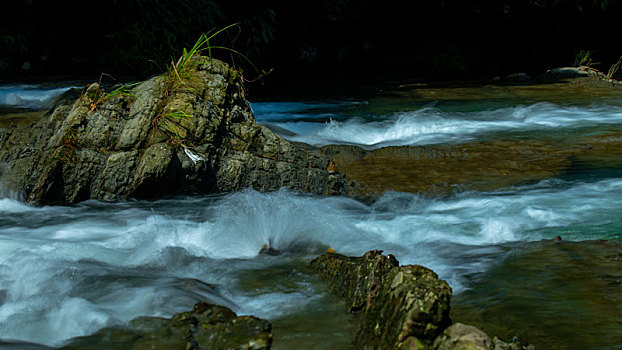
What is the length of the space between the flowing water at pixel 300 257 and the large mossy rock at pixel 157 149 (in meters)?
0.15

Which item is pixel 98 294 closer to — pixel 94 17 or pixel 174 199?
pixel 174 199

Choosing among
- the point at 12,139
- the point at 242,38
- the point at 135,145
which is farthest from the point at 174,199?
the point at 242,38

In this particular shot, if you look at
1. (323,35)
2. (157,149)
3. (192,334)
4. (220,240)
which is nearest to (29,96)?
(157,149)

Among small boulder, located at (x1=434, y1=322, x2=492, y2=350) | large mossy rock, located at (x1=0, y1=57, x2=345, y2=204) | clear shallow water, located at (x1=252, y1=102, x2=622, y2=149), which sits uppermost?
large mossy rock, located at (x1=0, y1=57, x2=345, y2=204)

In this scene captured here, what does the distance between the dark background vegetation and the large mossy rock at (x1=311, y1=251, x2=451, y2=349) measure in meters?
10.1

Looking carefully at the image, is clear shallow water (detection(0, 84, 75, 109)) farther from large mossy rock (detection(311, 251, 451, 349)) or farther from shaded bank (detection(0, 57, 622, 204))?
large mossy rock (detection(311, 251, 451, 349))

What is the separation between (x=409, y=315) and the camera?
2.04m

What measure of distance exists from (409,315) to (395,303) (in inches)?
4.8

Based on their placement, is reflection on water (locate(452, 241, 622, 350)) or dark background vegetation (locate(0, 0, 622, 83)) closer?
reflection on water (locate(452, 241, 622, 350))

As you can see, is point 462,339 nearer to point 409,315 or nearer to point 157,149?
point 409,315

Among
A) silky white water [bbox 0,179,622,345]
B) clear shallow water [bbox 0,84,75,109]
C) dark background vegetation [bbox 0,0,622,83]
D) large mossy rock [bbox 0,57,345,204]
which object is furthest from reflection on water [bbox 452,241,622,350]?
dark background vegetation [bbox 0,0,622,83]

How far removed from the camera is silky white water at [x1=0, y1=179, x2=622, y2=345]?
282 centimetres

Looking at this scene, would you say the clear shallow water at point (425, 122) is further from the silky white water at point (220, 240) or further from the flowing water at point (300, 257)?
the silky white water at point (220, 240)

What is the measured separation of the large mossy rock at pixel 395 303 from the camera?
6.66ft
